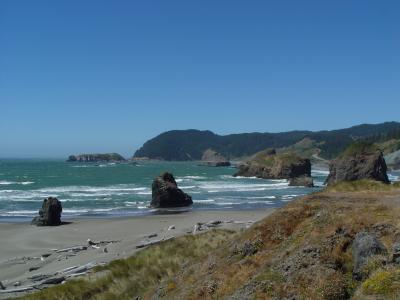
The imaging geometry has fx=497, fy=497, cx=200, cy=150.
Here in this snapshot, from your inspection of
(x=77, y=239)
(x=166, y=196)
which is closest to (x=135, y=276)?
(x=77, y=239)

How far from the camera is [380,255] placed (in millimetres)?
8320

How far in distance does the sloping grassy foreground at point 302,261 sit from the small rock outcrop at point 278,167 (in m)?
101

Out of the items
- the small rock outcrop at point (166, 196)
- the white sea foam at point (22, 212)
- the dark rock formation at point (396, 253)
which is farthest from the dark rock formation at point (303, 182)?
the dark rock formation at point (396, 253)

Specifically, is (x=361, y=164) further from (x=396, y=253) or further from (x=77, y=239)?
(x=396, y=253)

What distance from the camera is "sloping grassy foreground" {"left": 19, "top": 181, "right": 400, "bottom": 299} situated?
8109 millimetres

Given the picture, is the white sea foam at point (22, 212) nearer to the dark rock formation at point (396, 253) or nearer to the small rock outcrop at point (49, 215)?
the small rock outcrop at point (49, 215)

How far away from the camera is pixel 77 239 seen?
32.8m

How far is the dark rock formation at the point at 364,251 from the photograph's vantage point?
8.29m

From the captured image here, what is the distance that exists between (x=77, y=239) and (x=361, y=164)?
59.2 metres

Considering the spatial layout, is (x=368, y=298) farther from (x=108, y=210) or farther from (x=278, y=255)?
(x=108, y=210)

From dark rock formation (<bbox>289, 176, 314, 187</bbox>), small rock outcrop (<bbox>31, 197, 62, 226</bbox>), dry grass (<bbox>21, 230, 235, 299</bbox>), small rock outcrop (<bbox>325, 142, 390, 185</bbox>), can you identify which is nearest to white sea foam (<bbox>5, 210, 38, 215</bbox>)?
small rock outcrop (<bbox>31, 197, 62, 226</bbox>)

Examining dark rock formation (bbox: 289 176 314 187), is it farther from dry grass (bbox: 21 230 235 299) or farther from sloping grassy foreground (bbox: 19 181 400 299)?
sloping grassy foreground (bbox: 19 181 400 299)

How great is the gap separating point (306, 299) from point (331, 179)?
84502 mm

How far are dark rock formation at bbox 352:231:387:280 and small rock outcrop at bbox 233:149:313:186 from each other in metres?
104
